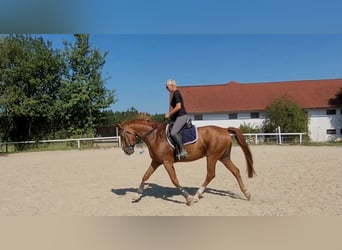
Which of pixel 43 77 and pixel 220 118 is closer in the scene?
pixel 43 77

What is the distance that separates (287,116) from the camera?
83.1 feet

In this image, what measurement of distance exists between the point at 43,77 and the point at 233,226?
80.9 feet

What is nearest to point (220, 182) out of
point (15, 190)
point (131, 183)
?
point (131, 183)

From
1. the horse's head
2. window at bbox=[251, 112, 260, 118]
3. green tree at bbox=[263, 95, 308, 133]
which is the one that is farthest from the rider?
window at bbox=[251, 112, 260, 118]

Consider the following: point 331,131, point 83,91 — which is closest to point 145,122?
point 83,91

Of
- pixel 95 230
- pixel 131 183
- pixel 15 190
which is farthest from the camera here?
pixel 131 183

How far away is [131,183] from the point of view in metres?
7.75

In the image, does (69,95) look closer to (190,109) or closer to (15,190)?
(190,109)

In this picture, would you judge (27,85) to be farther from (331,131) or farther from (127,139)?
(331,131)

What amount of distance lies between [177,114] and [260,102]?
2576cm

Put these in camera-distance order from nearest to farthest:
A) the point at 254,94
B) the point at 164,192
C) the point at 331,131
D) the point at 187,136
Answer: the point at 187,136 < the point at 164,192 < the point at 331,131 < the point at 254,94

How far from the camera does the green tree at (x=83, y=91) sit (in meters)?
26.2

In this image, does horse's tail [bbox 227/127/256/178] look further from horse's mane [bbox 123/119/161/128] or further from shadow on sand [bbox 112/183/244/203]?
horse's mane [bbox 123/119/161/128]

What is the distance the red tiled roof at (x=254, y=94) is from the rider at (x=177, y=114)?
24.6 m
